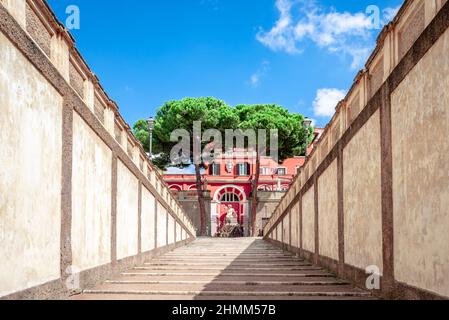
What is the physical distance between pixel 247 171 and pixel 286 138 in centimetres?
1162

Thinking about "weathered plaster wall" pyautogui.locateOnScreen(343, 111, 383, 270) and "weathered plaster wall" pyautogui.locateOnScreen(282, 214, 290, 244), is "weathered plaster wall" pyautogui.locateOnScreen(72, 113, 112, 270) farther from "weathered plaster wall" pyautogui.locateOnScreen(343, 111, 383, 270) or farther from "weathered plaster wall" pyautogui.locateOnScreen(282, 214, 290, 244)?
"weathered plaster wall" pyautogui.locateOnScreen(282, 214, 290, 244)

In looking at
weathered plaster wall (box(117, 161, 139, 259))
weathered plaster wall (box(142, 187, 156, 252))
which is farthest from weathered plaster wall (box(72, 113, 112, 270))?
weathered plaster wall (box(142, 187, 156, 252))

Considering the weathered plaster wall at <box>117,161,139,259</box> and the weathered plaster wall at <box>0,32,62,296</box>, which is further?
the weathered plaster wall at <box>117,161,139,259</box>

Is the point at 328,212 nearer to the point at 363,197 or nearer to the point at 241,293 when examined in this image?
the point at 363,197

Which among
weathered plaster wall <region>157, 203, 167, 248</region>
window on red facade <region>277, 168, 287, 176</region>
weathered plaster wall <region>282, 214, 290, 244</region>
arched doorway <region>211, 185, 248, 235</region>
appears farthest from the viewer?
window on red facade <region>277, 168, 287, 176</region>

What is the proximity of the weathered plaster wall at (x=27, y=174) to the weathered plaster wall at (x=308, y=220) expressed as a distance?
8.37 meters

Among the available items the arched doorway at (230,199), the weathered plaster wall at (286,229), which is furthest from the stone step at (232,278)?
the arched doorway at (230,199)

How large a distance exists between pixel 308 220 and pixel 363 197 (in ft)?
21.0

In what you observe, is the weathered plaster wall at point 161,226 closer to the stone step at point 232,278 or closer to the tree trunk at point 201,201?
the stone step at point 232,278

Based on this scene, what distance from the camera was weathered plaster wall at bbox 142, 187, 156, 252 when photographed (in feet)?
43.7

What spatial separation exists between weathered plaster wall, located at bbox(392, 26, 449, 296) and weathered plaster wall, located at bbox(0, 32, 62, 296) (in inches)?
164

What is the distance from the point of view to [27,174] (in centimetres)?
537

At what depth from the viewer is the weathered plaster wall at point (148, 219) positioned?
1332 cm
